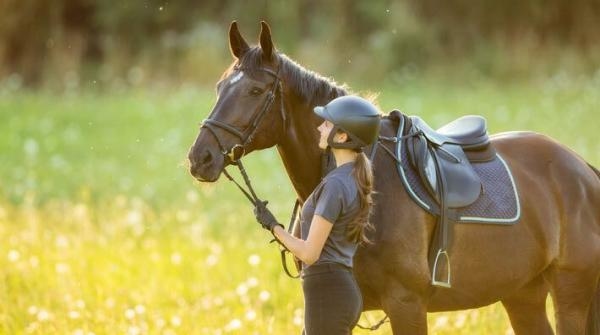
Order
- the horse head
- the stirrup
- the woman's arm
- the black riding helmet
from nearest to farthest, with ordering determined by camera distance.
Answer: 1. the woman's arm
2. the black riding helmet
3. the horse head
4. the stirrup

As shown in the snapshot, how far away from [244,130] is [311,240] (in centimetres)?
72

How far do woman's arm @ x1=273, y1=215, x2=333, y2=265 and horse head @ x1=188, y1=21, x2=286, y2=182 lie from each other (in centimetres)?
48

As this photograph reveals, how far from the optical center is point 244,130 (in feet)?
19.8

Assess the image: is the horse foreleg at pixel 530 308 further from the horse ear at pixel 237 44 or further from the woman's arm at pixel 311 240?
the horse ear at pixel 237 44

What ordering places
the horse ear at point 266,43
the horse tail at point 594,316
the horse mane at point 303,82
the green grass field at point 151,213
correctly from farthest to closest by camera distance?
the green grass field at point 151,213 → the horse tail at point 594,316 → the horse mane at point 303,82 → the horse ear at point 266,43

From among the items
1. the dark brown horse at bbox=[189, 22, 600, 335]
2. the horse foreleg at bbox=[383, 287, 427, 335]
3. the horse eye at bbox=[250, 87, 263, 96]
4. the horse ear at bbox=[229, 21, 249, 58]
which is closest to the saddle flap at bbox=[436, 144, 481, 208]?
the dark brown horse at bbox=[189, 22, 600, 335]

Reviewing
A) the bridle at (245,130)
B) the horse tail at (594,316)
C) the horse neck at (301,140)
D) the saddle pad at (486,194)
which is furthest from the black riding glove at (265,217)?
the horse tail at (594,316)

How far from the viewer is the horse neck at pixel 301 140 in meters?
6.22

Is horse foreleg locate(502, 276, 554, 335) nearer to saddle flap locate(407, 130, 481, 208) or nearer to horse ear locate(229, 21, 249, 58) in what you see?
saddle flap locate(407, 130, 481, 208)

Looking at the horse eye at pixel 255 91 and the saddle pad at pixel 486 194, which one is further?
the saddle pad at pixel 486 194

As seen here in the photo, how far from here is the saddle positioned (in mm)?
6332

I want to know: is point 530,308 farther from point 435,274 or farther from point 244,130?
point 244,130

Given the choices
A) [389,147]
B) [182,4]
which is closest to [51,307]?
[389,147]

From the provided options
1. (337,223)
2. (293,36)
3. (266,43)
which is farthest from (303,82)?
(293,36)
